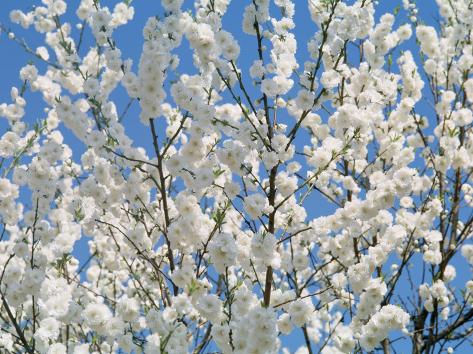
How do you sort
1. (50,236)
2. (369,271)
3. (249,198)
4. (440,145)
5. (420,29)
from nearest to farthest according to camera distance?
(249,198) → (369,271) → (50,236) → (440,145) → (420,29)

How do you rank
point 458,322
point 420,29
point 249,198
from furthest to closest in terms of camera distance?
1. point 420,29
2. point 458,322
3. point 249,198

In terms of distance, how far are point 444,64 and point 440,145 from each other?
151cm

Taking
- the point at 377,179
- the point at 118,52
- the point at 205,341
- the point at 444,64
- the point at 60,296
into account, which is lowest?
the point at 205,341

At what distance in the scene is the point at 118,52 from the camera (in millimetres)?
4613

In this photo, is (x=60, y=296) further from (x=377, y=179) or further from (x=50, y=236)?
(x=377, y=179)

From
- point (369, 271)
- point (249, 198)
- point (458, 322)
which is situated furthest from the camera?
point (458, 322)

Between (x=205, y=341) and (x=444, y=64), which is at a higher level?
(x=444, y=64)

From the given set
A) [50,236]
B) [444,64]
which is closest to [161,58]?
[50,236]

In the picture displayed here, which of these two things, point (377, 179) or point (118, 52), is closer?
point (118, 52)

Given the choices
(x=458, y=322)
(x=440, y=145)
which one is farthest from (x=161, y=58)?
(x=458, y=322)

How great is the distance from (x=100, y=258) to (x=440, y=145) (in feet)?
12.8

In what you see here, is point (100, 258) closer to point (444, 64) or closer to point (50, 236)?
point (50, 236)

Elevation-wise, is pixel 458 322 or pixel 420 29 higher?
pixel 420 29

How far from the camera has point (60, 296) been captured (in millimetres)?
4684
